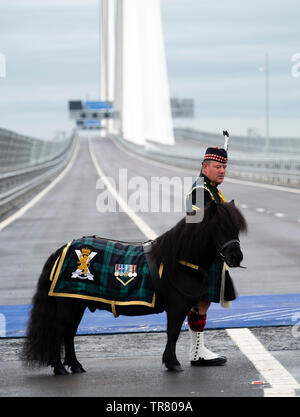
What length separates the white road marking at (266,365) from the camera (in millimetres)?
6035

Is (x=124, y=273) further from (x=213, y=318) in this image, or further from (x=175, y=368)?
(x=213, y=318)

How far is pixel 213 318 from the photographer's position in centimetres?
980

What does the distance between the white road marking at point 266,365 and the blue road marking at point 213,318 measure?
1.88 ft

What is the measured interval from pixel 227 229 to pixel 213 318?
3.37 meters

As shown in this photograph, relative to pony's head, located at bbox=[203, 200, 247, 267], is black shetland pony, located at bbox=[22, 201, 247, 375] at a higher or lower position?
lower

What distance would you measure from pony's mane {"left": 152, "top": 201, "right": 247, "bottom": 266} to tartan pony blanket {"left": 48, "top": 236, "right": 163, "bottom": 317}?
0.16 m

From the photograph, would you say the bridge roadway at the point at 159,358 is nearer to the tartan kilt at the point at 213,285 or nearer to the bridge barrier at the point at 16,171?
the tartan kilt at the point at 213,285

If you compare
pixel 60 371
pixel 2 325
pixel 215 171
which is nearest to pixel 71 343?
pixel 60 371

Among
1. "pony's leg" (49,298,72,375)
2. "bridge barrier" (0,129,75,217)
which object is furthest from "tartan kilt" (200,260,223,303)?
"bridge barrier" (0,129,75,217)

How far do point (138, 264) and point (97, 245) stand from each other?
351 mm

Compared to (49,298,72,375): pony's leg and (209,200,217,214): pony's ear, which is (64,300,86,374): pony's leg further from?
(209,200,217,214): pony's ear

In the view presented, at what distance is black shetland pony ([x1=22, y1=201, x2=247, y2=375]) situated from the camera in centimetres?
675
